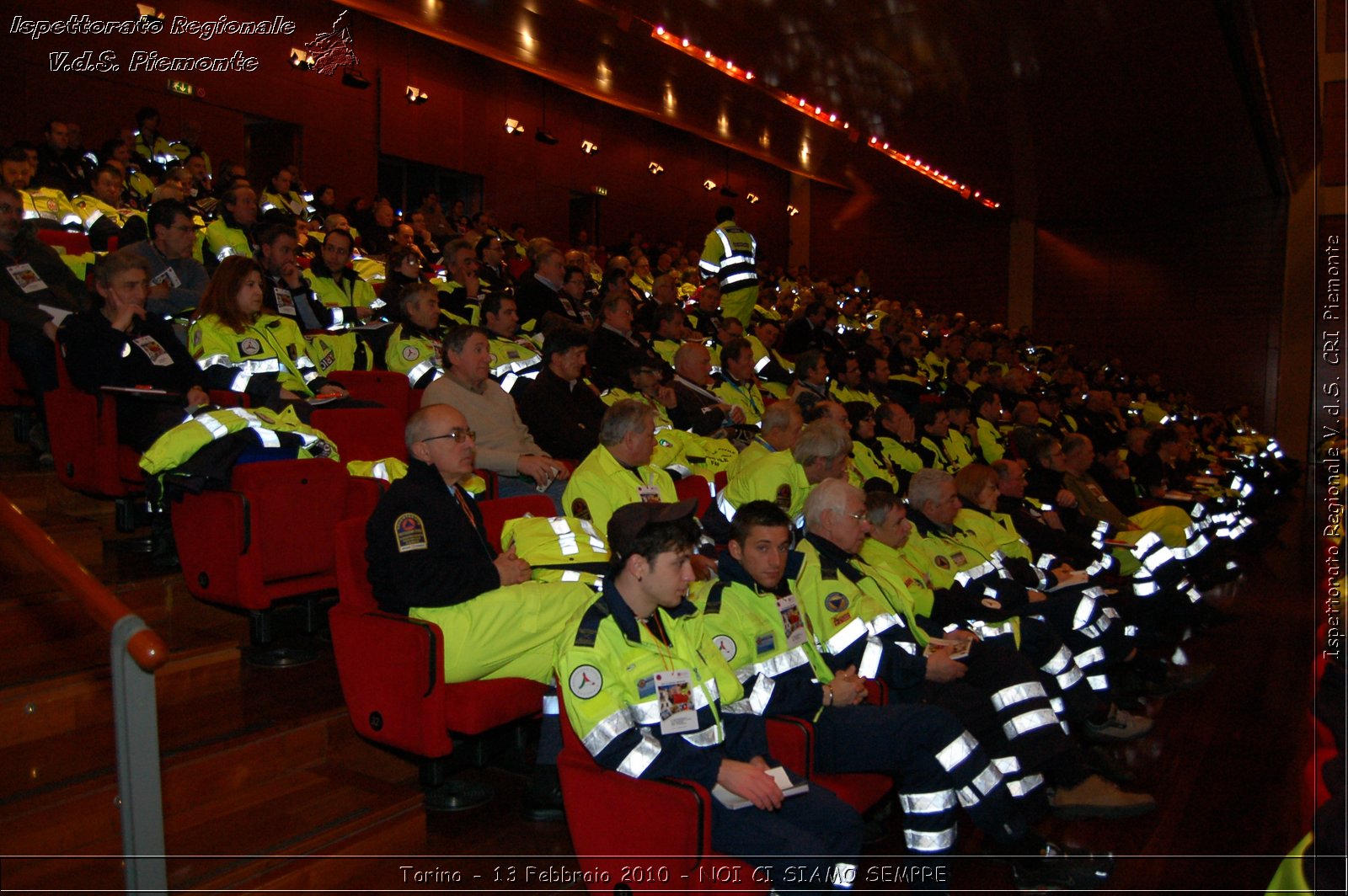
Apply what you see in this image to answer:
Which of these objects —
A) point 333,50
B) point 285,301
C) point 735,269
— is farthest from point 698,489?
point 333,50

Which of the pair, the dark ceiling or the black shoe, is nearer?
the black shoe

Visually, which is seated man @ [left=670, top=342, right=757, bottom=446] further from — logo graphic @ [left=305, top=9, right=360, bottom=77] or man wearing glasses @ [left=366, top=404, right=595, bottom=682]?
logo graphic @ [left=305, top=9, right=360, bottom=77]

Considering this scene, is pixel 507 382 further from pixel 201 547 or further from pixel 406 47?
pixel 406 47

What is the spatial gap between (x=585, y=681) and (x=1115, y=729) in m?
2.91

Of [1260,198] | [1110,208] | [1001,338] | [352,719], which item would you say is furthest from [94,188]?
[1260,198]

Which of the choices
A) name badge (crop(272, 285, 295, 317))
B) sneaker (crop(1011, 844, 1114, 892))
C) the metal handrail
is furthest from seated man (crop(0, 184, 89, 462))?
sneaker (crop(1011, 844, 1114, 892))

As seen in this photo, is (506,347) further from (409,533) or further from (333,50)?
(333,50)

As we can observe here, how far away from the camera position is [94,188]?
7078 mm

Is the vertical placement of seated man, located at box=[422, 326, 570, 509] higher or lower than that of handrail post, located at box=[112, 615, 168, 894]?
higher

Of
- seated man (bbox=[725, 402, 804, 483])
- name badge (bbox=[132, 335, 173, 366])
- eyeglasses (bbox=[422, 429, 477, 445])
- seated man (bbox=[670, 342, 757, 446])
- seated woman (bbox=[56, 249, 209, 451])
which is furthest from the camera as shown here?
seated man (bbox=[670, 342, 757, 446])

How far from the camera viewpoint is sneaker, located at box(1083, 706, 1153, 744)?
4121 millimetres

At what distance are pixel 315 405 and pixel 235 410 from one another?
80 cm

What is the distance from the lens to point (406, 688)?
265 cm

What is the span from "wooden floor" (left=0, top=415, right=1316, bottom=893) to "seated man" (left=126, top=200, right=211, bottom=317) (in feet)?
3.68
